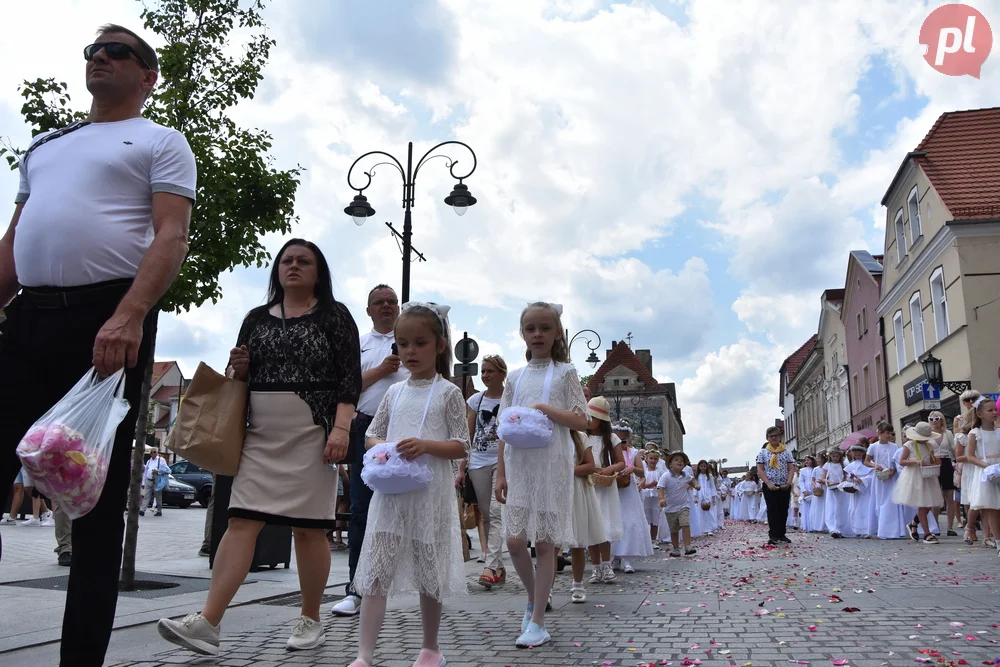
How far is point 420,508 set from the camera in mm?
4164

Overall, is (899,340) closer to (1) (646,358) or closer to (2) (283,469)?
(2) (283,469)

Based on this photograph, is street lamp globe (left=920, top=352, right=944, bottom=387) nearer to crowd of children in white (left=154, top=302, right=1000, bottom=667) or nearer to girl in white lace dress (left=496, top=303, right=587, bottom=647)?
crowd of children in white (left=154, top=302, right=1000, bottom=667)

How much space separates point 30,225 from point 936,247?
2770cm

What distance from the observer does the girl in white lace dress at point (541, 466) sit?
5.16m

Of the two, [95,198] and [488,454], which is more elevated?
[95,198]

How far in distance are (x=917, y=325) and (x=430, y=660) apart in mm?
29463

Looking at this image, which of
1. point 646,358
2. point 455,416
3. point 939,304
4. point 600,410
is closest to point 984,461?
point 600,410

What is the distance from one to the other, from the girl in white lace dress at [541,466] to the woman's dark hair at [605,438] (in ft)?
10.7

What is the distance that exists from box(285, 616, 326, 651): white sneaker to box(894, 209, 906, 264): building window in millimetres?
30586

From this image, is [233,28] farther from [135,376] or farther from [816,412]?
[816,412]

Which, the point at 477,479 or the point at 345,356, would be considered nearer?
the point at 345,356

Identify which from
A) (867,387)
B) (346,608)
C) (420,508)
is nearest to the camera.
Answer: (420,508)

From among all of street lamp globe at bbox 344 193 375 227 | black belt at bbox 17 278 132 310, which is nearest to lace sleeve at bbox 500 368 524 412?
black belt at bbox 17 278 132 310

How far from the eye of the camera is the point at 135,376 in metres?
3.19
